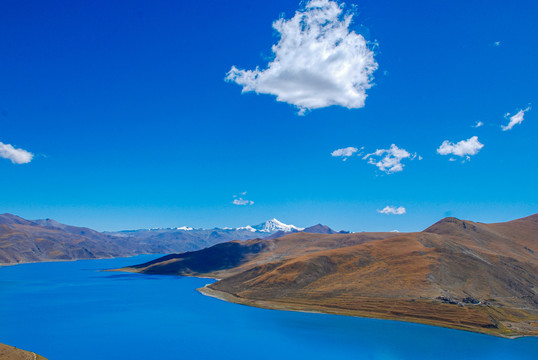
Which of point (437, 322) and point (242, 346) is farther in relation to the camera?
point (437, 322)

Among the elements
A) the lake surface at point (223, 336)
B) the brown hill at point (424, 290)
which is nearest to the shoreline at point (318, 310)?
the brown hill at point (424, 290)

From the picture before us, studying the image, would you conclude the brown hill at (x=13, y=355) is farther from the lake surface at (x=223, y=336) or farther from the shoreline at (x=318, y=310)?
the shoreline at (x=318, y=310)

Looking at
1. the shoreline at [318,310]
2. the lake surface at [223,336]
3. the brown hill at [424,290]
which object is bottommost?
the lake surface at [223,336]

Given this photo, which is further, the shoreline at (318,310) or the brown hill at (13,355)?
the shoreline at (318,310)

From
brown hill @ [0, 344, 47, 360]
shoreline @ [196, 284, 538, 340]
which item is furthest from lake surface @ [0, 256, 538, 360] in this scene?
brown hill @ [0, 344, 47, 360]

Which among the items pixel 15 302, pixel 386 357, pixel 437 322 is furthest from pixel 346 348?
pixel 15 302

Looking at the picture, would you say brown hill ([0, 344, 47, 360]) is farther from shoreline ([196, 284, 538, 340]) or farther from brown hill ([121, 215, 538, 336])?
brown hill ([121, 215, 538, 336])

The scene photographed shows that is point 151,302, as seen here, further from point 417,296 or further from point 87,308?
point 417,296

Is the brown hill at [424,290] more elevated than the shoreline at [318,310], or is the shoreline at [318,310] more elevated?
the brown hill at [424,290]

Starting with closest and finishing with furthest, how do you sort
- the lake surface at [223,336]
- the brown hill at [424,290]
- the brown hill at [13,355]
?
the brown hill at [13,355]
the lake surface at [223,336]
the brown hill at [424,290]
